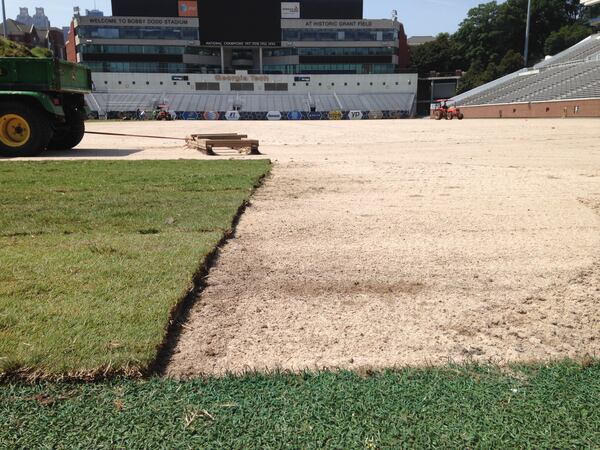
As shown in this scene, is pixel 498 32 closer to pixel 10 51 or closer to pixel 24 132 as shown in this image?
pixel 10 51

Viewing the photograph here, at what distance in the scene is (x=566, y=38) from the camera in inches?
3553

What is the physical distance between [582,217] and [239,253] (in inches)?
178

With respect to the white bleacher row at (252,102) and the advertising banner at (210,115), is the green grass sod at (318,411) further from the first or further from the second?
the white bleacher row at (252,102)

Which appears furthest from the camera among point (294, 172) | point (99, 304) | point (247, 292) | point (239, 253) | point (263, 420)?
point (294, 172)

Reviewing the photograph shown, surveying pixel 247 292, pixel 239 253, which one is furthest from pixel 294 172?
pixel 247 292

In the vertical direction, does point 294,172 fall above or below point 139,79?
below

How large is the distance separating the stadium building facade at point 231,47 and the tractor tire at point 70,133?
249 ft

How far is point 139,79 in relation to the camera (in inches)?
3327

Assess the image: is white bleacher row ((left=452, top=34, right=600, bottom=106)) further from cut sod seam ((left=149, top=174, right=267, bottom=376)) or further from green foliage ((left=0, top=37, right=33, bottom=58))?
cut sod seam ((left=149, top=174, right=267, bottom=376))

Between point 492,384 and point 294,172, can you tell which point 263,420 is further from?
point 294,172

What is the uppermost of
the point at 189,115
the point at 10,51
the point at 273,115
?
the point at 10,51

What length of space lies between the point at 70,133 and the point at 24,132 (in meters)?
2.78

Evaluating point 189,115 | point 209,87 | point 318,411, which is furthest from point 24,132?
point 209,87

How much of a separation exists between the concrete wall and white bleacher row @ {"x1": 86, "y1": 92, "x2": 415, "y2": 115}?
21.5 m
